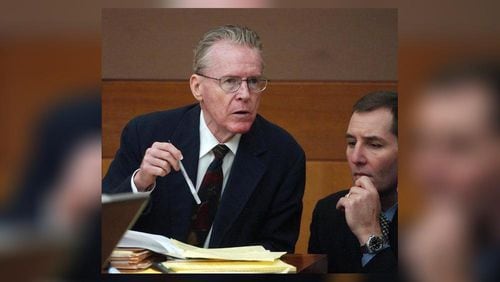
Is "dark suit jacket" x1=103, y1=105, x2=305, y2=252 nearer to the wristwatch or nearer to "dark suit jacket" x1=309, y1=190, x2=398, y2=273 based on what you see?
"dark suit jacket" x1=309, y1=190, x2=398, y2=273

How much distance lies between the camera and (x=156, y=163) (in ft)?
13.0

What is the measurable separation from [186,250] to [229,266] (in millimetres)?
166

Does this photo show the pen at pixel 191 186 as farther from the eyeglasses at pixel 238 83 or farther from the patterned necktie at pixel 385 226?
the patterned necktie at pixel 385 226

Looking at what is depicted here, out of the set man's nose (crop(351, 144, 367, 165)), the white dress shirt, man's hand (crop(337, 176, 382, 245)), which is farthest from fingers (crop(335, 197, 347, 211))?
the white dress shirt

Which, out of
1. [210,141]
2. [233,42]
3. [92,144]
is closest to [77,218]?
[92,144]

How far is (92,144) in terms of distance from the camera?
3.95 metres

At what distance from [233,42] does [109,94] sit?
0.49m

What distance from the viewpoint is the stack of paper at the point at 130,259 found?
3.86m

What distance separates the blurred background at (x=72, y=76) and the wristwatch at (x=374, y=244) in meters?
0.11

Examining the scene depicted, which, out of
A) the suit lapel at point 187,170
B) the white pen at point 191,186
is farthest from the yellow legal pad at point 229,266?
the white pen at point 191,186


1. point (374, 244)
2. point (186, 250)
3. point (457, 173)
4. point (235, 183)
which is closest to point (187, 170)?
point (235, 183)

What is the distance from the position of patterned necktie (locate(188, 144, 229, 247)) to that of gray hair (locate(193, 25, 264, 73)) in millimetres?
370

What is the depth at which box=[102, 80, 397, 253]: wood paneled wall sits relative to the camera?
3939mm

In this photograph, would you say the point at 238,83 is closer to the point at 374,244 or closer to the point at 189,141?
the point at 189,141
